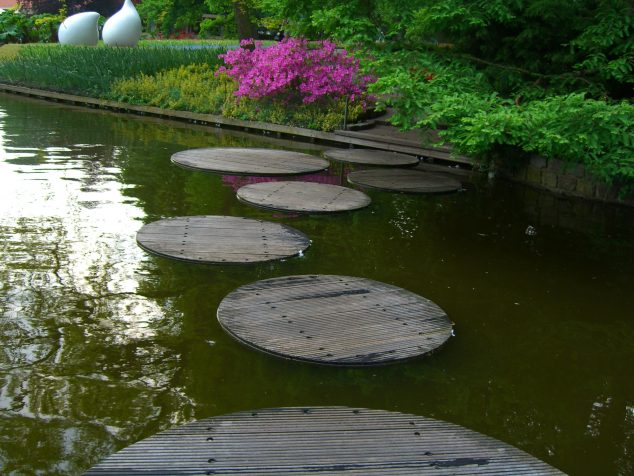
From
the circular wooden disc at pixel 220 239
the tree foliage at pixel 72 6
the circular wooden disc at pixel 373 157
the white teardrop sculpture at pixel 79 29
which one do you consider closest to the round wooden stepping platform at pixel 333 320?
the circular wooden disc at pixel 220 239

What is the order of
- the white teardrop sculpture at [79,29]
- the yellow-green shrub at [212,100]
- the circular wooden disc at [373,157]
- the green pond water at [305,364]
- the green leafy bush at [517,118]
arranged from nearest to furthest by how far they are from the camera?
the green pond water at [305,364], the green leafy bush at [517,118], the circular wooden disc at [373,157], the yellow-green shrub at [212,100], the white teardrop sculpture at [79,29]

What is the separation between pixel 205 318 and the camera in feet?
14.3

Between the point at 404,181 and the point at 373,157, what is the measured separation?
5.22 feet

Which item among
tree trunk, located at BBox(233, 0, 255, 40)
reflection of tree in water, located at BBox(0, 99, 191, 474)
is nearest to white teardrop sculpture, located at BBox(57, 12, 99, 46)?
tree trunk, located at BBox(233, 0, 255, 40)

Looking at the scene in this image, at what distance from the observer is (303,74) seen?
1229 cm

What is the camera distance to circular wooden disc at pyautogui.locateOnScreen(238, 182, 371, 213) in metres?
6.91

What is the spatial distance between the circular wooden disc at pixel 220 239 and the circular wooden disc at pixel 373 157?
3705 millimetres

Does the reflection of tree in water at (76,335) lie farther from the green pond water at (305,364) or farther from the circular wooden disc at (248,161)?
the circular wooden disc at (248,161)

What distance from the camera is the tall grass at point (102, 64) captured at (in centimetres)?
1577

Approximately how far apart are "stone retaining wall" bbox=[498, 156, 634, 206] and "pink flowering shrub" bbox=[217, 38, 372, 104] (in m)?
3.91

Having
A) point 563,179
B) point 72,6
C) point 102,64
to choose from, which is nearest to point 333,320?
point 563,179

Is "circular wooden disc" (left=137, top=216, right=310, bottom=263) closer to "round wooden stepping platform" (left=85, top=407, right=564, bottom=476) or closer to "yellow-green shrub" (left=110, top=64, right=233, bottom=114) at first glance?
"round wooden stepping platform" (left=85, top=407, right=564, bottom=476)

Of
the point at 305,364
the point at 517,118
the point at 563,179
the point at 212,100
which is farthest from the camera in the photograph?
the point at 212,100

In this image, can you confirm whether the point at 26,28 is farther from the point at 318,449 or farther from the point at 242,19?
the point at 318,449
